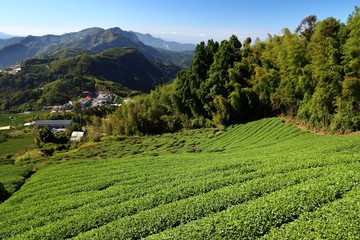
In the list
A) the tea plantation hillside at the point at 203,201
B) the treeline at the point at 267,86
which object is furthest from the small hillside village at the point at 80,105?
the tea plantation hillside at the point at 203,201

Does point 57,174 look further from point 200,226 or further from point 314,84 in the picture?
point 314,84

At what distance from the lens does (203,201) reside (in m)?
14.8

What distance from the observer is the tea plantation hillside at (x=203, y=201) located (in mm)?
11234

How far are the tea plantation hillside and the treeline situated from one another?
4.84 metres

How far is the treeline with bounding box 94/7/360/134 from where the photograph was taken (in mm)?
28703

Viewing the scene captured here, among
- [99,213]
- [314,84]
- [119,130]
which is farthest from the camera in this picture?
[119,130]

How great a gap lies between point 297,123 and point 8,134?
93118 mm

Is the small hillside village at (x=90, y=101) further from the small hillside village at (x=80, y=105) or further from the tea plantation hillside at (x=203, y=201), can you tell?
the tea plantation hillside at (x=203, y=201)

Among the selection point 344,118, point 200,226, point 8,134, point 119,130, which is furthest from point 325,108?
point 8,134

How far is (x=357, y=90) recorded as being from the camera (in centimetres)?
2736

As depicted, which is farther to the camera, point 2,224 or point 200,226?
point 2,224

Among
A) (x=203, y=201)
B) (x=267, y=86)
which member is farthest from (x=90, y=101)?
(x=203, y=201)

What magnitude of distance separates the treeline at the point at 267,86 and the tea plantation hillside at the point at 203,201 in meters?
4.84

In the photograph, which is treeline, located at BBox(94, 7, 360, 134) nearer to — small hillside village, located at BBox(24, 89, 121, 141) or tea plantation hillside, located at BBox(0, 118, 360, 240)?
tea plantation hillside, located at BBox(0, 118, 360, 240)
